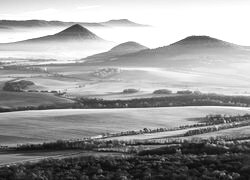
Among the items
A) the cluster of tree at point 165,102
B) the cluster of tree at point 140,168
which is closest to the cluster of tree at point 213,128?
the cluster of tree at point 140,168

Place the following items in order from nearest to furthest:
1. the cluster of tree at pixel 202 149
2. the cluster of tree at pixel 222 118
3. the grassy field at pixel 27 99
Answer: the cluster of tree at pixel 202 149, the cluster of tree at pixel 222 118, the grassy field at pixel 27 99

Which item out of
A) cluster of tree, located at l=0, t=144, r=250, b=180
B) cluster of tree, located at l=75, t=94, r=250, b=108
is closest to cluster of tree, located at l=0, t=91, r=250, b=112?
cluster of tree, located at l=75, t=94, r=250, b=108

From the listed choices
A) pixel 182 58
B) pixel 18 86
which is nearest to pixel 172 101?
pixel 18 86

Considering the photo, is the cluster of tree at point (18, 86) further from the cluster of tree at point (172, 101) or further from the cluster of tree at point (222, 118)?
the cluster of tree at point (222, 118)

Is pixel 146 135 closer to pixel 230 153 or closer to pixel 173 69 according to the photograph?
pixel 230 153

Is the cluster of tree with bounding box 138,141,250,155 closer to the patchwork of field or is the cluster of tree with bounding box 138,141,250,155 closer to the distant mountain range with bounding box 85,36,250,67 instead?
the patchwork of field

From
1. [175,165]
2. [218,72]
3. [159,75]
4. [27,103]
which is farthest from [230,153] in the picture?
[218,72]
